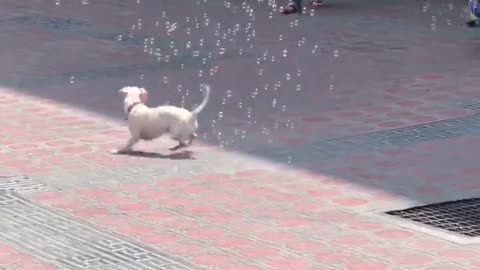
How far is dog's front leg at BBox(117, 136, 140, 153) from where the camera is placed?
884 centimetres

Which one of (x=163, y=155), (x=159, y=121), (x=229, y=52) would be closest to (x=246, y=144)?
(x=163, y=155)

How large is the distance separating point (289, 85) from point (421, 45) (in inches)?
100

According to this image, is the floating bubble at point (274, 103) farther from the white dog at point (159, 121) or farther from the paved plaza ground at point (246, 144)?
the white dog at point (159, 121)

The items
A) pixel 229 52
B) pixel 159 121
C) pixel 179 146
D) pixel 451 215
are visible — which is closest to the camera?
pixel 451 215

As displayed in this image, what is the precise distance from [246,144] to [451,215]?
86.6 inches

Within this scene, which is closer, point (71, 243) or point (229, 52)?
point (71, 243)

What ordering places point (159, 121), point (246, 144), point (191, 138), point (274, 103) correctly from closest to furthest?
point (159, 121)
point (191, 138)
point (246, 144)
point (274, 103)

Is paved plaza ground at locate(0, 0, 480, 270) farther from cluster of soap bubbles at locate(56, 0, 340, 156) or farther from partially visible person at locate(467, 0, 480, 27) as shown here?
partially visible person at locate(467, 0, 480, 27)

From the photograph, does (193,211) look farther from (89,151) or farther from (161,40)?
(161,40)

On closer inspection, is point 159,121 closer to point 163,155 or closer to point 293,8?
point 163,155

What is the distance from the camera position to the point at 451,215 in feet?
24.2

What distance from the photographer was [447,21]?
1520 cm

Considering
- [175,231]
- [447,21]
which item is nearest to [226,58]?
[447,21]

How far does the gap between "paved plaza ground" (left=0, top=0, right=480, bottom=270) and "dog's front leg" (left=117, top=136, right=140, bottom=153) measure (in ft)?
0.27
